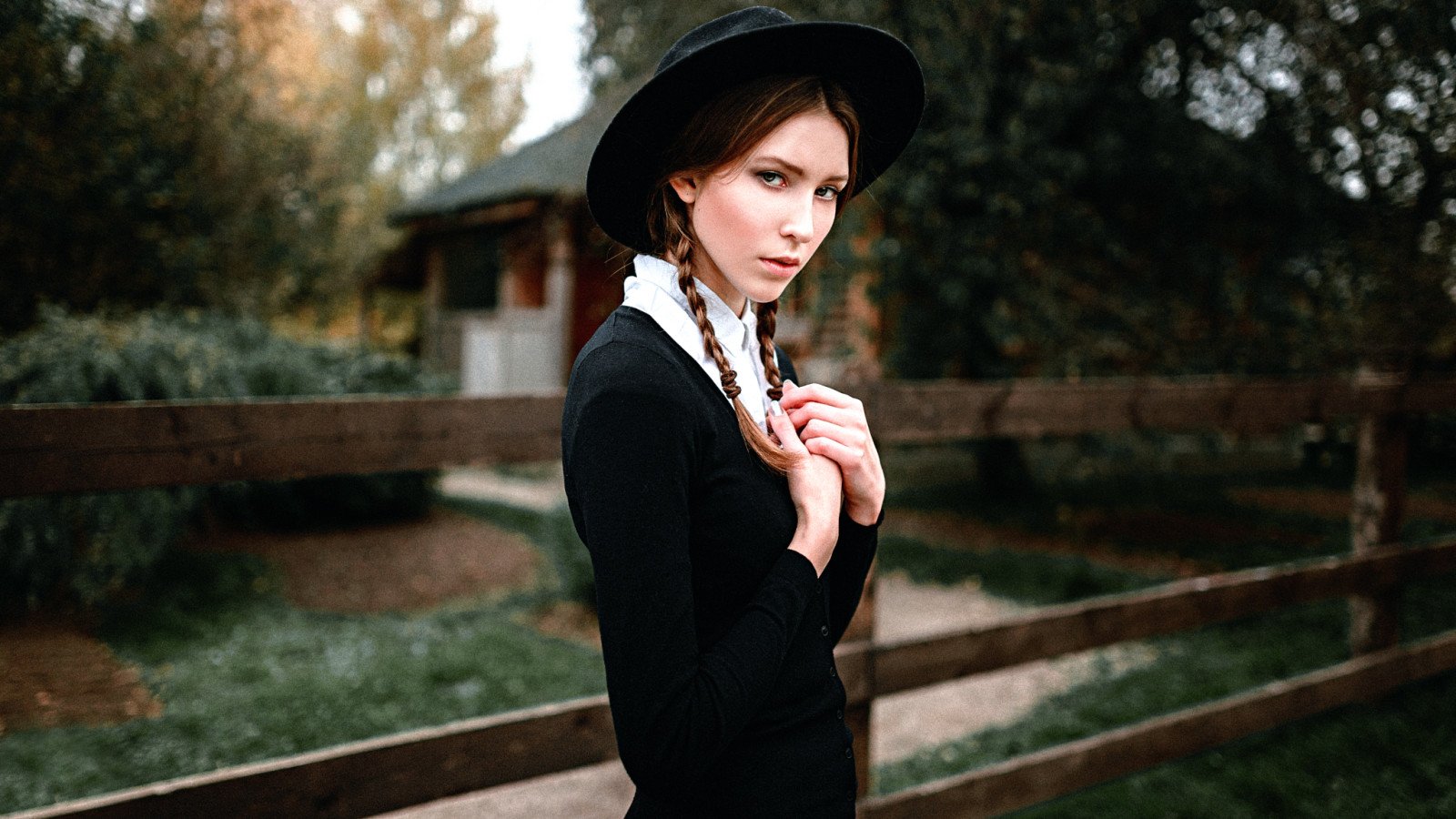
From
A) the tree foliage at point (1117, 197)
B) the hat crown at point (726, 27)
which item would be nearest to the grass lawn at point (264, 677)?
the hat crown at point (726, 27)

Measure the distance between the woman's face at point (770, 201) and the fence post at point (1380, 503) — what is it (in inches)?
149

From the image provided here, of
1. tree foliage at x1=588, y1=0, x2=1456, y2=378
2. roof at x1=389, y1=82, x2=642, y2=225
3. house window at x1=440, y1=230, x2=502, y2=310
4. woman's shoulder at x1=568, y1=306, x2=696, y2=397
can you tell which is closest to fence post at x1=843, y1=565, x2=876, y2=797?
woman's shoulder at x1=568, y1=306, x2=696, y2=397

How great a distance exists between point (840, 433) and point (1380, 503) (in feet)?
12.6

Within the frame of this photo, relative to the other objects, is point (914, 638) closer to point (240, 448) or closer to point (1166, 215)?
point (240, 448)

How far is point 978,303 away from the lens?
7477mm

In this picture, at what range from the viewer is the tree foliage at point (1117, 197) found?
6383mm

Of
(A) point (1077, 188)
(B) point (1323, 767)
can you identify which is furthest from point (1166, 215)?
(B) point (1323, 767)

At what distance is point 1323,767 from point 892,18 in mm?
5441

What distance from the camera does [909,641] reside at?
2.41m

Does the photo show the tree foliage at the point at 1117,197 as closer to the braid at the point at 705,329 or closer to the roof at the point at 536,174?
the roof at the point at 536,174

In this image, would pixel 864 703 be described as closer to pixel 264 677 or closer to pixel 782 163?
pixel 782 163

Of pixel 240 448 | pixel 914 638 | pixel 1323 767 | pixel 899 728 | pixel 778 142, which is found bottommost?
pixel 899 728

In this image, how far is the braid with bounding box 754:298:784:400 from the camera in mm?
1213

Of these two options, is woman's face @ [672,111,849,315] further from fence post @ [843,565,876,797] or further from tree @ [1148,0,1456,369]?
tree @ [1148,0,1456,369]
